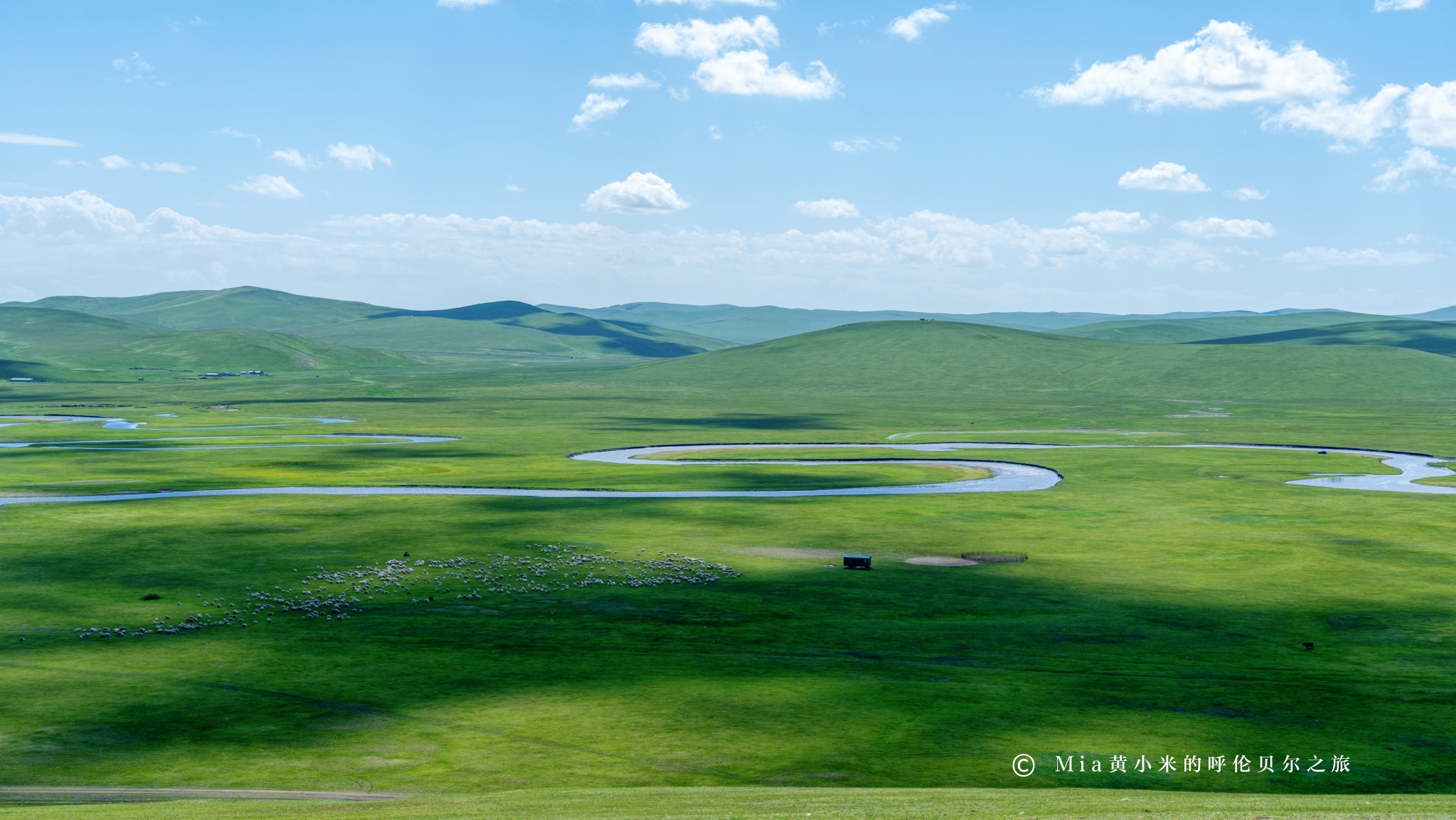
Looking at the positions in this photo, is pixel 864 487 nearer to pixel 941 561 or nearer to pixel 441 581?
pixel 941 561

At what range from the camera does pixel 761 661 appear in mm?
50844

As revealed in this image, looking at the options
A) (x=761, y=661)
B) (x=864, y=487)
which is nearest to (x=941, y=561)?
(x=761, y=661)

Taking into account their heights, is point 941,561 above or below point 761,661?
below

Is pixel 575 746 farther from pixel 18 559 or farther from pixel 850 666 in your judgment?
pixel 18 559

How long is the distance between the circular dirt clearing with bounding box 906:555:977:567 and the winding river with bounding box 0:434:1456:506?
31.6m

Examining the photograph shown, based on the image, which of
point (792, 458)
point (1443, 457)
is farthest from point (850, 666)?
point (1443, 457)

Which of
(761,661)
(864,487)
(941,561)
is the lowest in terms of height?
(864,487)

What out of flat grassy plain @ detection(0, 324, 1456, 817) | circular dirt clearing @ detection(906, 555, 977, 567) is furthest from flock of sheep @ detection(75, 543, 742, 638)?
circular dirt clearing @ detection(906, 555, 977, 567)

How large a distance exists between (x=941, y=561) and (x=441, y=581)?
94.2ft

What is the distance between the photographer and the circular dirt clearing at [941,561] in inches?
2891

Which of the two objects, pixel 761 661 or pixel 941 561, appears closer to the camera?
pixel 761 661

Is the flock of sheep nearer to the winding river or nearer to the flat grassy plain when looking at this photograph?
the flat grassy plain

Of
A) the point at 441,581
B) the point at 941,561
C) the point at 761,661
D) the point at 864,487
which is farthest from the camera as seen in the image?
the point at 864,487

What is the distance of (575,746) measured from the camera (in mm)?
39750
